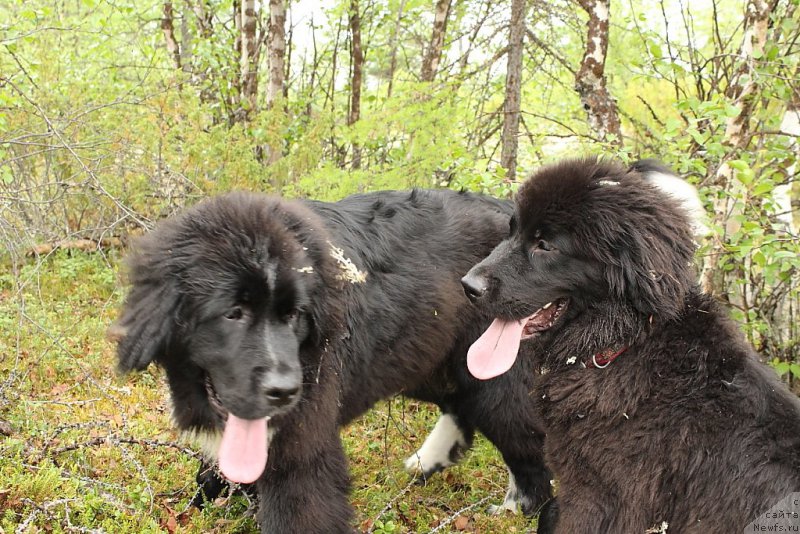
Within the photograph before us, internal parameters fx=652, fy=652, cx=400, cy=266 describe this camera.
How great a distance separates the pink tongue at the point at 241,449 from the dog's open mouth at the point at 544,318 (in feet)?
4.39

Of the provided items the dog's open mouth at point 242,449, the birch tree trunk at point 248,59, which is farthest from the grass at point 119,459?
the birch tree trunk at point 248,59

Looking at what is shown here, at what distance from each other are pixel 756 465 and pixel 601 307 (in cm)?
89

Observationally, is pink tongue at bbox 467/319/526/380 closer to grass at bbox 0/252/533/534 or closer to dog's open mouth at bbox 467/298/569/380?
dog's open mouth at bbox 467/298/569/380

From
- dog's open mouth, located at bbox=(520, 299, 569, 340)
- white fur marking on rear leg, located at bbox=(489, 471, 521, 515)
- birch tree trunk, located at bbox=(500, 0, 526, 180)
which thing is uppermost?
birch tree trunk, located at bbox=(500, 0, 526, 180)

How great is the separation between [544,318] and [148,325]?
1.85 meters

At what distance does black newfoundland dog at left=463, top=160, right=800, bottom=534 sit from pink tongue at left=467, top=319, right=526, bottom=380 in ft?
0.03

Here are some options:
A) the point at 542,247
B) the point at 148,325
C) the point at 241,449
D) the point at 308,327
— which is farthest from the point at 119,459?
the point at 542,247

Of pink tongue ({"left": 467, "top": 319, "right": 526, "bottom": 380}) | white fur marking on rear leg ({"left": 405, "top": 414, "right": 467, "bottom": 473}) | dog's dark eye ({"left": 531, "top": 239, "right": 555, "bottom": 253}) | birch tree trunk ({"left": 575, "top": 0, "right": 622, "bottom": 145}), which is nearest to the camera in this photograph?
dog's dark eye ({"left": 531, "top": 239, "right": 555, "bottom": 253})

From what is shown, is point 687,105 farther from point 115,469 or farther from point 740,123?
point 115,469

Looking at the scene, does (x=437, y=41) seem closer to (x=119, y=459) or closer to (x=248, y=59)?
(x=248, y=59)

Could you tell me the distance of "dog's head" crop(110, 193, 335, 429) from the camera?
2.75 m

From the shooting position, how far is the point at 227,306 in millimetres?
2770

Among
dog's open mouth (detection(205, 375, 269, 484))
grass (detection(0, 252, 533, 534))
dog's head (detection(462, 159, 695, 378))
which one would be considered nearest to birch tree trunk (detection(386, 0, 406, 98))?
grass (detection(0, 252, 533, 534))

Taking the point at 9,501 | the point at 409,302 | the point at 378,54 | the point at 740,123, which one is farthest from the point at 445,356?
the point at 378,54
